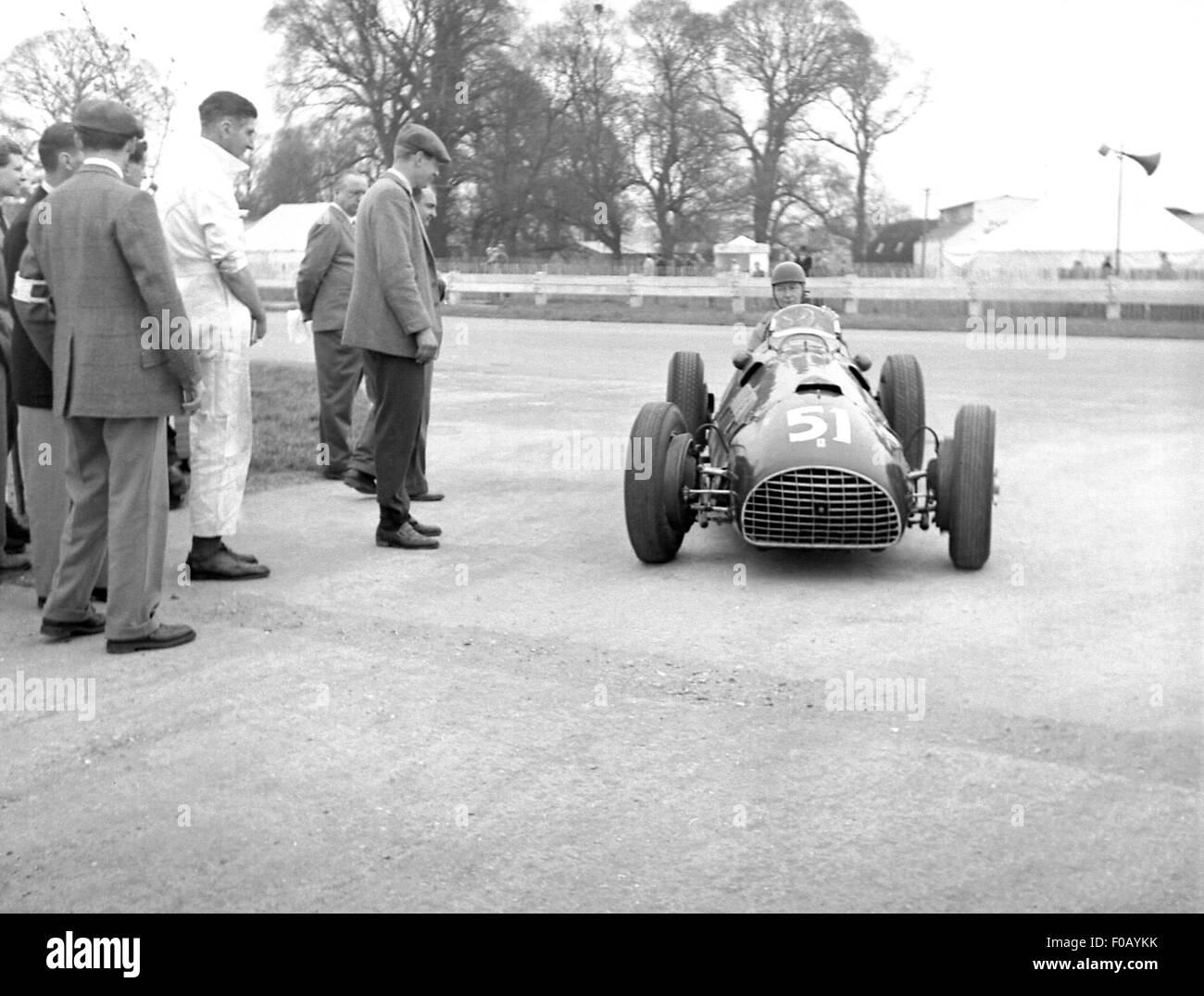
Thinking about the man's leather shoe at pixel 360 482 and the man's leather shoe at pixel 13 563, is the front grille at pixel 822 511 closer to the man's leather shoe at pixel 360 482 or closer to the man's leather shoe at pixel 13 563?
the man's leather shoe at pixel 360 482

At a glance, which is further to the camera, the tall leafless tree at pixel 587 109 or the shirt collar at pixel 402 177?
the tall leafless tree at pixel 587 109

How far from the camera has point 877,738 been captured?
503 cm

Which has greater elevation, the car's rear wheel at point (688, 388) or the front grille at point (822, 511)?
the car's rear wheel at point (688, 388)

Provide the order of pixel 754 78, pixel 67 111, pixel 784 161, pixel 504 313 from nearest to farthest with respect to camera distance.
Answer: pixel 67 111 → pixel 504 313 → pixel 754 78 → pixel 784 161

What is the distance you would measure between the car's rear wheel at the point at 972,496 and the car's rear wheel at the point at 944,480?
0.03m

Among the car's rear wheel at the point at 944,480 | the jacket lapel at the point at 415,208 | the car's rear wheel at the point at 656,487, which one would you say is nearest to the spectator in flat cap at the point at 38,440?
the jacket lapel at the point at 415,208

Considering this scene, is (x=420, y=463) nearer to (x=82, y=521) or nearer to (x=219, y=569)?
(x=219, y=569)

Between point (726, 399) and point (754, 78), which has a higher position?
point (754, 78)

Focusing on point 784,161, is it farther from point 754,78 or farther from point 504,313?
point 504,313

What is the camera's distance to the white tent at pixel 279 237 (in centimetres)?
5084

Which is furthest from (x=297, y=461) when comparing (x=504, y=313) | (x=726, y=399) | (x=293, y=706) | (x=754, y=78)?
(x=754, y=78)

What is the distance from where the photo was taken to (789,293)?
9766 mm

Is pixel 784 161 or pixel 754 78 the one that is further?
pixel 784 161
